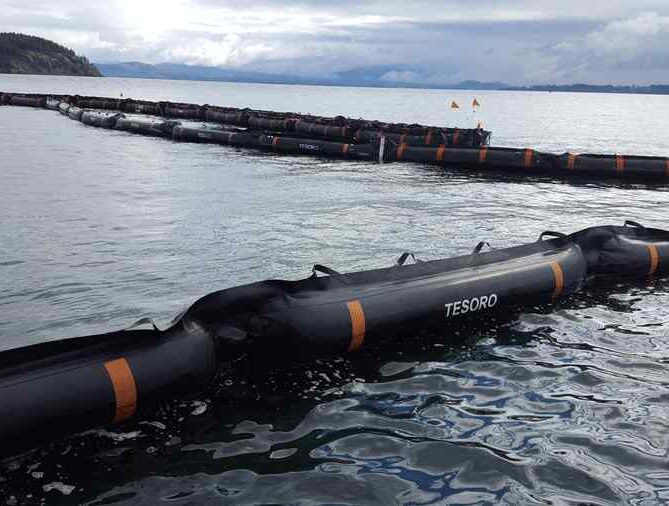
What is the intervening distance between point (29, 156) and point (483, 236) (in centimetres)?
2052

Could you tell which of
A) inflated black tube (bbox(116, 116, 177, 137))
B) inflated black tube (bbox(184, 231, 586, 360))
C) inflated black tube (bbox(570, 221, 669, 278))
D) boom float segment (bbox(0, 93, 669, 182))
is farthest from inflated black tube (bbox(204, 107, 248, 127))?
inflated black tube (bbox(184, 231, 586, 360))

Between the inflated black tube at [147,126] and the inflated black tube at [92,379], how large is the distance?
107 ft

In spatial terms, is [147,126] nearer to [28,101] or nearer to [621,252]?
[28,101]

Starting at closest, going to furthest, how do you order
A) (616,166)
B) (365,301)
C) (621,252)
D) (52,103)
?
(365,301) < (621,252) < (616,166) < (52,103)

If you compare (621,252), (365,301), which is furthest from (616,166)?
(365,301)

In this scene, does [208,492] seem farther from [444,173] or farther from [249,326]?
[444,173]

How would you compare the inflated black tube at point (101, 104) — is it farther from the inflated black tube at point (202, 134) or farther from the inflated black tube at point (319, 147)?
the inflated black tube at point (319, 147)

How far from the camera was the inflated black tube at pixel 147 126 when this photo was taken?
3791cm

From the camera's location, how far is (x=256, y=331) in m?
6.57

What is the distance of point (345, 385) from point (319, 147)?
79.8 feet

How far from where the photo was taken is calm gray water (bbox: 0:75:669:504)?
5047 mm

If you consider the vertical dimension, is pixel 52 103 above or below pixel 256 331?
above

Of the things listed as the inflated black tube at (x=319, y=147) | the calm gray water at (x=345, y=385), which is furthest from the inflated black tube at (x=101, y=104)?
the calm gray water at (x=345, y=385)

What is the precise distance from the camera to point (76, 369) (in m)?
5.40
